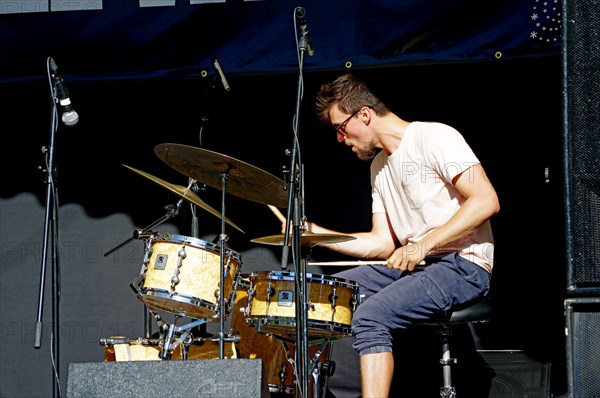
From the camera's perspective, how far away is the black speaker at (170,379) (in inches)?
127

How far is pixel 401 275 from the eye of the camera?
4.70 metres

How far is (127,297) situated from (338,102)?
1945mm

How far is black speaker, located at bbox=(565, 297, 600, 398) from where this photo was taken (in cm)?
284

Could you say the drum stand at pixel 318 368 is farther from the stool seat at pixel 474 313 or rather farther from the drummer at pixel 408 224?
the stool seat at pixel 474 313

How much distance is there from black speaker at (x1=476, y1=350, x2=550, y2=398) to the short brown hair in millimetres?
1549

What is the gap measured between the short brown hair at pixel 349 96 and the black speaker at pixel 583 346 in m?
2.17

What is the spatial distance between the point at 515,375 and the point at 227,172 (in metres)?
2.01

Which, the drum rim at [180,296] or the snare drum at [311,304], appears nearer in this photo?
the snare drum at [311,304]

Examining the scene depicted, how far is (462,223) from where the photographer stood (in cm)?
421

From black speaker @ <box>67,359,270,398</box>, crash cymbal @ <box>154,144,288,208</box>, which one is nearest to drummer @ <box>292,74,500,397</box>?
crash cymbal @ <box>154,144,288,208</box>

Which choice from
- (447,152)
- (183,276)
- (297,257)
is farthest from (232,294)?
(447,152)

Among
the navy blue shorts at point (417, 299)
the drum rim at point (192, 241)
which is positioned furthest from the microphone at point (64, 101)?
the navy blue shorts at point (417, 299)

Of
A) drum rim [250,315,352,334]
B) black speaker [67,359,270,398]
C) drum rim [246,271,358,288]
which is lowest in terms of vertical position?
black speaker [67,359,270,398]

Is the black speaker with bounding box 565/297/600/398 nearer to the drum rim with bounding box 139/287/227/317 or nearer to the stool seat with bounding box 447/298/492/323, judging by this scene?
the stool seat with bounding box 447/298/492/323
